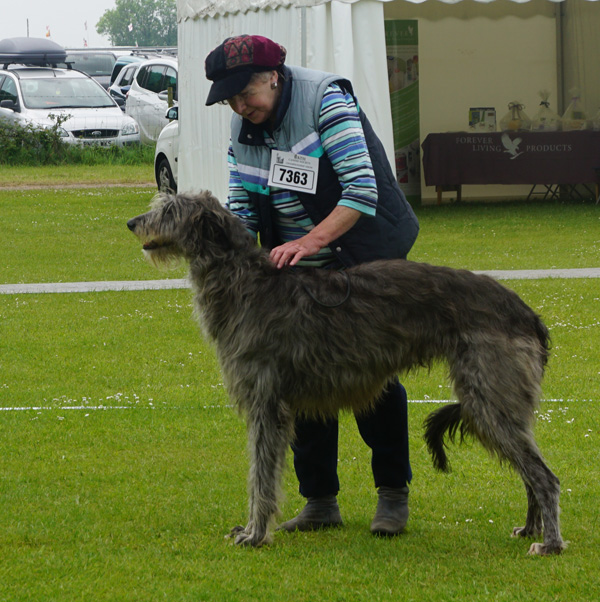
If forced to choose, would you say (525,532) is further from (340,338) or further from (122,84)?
(122,84)

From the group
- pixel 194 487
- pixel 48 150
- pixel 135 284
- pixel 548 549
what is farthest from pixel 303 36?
pixel 48 150

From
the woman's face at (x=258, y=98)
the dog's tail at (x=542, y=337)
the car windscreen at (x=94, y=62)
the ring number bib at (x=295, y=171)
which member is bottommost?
the dog's tail at (x=542, y=337)

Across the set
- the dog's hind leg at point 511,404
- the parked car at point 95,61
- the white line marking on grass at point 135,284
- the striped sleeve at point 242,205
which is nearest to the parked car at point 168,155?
the white line marking on grass at point 135,284

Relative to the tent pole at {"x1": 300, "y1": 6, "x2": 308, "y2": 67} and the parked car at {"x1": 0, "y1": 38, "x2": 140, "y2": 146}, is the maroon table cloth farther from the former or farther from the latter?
the parked car at {"x1": 0, "y1": 38, "x2": 140, "y2": 146}

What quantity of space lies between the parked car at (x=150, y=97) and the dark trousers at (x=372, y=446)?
22.7m

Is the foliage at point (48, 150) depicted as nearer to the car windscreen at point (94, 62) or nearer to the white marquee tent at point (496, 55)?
the white marquee tent at point (496, 55)

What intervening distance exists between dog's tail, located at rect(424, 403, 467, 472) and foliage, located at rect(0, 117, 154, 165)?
68.2ft

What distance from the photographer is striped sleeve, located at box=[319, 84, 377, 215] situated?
189 inches

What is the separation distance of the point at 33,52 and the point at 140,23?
111m

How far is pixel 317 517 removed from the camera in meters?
5.22

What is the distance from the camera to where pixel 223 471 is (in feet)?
19.7

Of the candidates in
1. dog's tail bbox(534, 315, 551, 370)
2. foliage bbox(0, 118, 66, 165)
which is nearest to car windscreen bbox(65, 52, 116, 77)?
foliage bbox(0, 118, 66, 165)

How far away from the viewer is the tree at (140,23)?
13162 centimetres

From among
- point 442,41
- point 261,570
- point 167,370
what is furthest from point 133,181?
point 261,570
